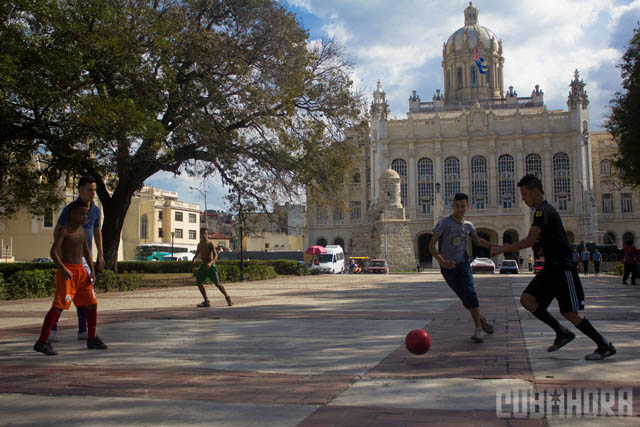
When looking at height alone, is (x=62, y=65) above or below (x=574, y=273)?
above

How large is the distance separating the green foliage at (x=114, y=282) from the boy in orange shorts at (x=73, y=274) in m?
11.7

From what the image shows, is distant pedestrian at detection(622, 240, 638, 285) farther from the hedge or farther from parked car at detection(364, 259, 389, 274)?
parked car at detection(364, 259, 389, 274)

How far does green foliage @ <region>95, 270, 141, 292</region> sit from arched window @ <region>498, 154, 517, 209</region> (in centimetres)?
5555

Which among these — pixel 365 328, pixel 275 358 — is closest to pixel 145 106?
pixel 365 328

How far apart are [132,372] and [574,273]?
164 inches

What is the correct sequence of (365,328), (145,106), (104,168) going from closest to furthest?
(365,328), (145,106), (104,168)

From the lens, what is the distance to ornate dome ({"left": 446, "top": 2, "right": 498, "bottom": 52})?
79750 millimetres

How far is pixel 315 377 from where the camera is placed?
4500 mm

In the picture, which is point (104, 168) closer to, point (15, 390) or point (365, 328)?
point (365, 328)

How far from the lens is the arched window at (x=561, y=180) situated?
218 ft

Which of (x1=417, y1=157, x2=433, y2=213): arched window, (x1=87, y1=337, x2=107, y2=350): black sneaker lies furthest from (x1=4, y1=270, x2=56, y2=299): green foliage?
(x1=417, y1=157, x2=433, y2=213): arched window

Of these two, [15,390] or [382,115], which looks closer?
[15,390]

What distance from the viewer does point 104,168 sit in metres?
18.3

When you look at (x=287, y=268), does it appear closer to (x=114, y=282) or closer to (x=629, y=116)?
(x=114, y=282)
